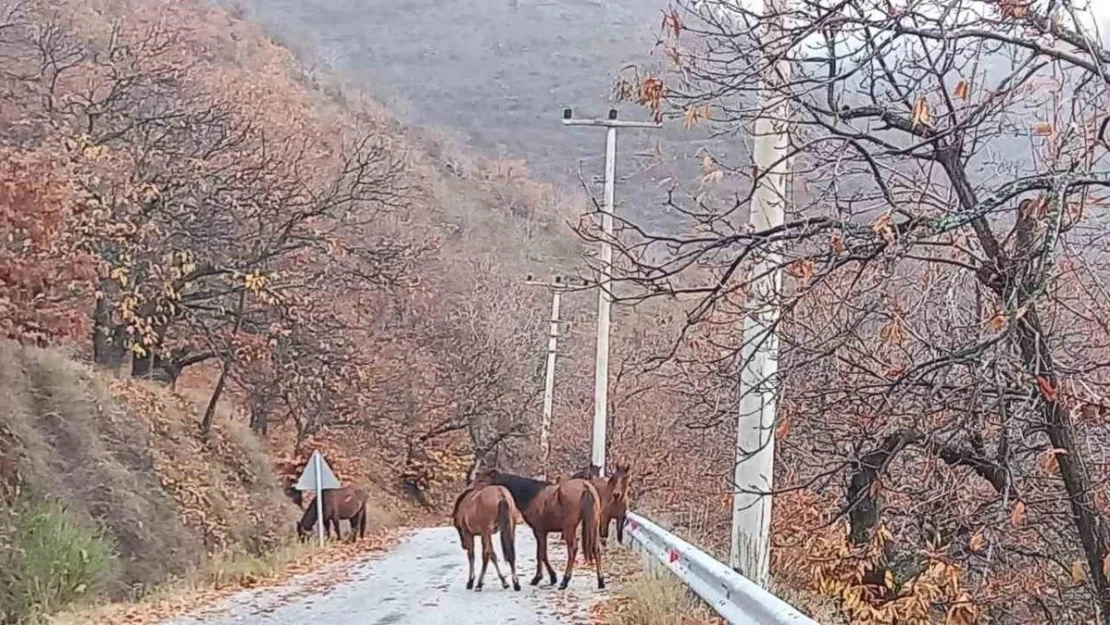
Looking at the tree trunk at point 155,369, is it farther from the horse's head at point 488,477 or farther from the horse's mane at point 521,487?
the horse's mane at point 521,487

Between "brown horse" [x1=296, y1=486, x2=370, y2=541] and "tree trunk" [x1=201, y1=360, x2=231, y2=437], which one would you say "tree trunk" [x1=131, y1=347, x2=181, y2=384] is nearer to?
"tree trunk" [x1=201, y1=360, x2=231, y2=437]

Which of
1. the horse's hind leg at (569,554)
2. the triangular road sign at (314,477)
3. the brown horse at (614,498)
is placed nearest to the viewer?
the horse's hind leg at (569,554)

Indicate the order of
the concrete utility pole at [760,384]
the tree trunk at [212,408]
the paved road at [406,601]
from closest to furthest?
the concrete utility pole at [760,384]
the paved road at [406,601]
the tree trunk at [212,408]

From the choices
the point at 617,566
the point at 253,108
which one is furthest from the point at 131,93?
the point at 617,566

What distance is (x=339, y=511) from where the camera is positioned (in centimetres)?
3144

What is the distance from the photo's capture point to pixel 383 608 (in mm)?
15039

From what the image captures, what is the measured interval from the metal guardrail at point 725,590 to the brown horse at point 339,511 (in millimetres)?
17909

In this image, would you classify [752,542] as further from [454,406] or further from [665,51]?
[454,406]

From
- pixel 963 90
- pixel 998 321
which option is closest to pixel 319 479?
pixel 963 90

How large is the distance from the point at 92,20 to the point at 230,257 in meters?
32.9

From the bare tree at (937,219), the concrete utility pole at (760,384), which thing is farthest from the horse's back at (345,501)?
the bare tree at (937,219)

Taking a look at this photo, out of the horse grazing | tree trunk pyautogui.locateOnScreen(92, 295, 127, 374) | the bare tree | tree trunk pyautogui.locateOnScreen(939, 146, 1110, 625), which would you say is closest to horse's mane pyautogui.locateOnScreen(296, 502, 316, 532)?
tree trunk pyautogui.locateOnScreen(92, 295, 127, 374)

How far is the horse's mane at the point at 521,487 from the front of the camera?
17.6m

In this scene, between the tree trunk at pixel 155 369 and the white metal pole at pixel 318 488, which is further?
the tree trunk at pixel 155 369
